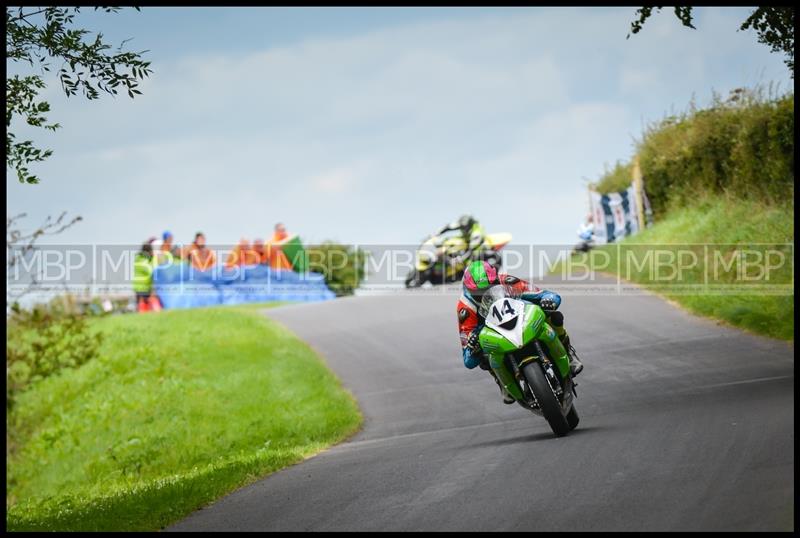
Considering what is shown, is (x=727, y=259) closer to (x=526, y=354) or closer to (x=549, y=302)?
(x=549, y=302)

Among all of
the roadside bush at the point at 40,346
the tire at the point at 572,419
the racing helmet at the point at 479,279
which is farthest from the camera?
the roadside bush at the point at 40,346

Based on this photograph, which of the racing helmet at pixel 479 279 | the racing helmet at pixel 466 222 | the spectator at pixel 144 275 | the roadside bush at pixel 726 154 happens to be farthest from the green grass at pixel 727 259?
the spectator at pixel 144 275

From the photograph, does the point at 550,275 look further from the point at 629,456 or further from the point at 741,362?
the point at 629,456

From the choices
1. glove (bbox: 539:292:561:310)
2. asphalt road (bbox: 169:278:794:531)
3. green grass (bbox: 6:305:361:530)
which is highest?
glove (bbox: 539:292:561:310)

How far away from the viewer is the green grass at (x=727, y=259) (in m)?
18.5

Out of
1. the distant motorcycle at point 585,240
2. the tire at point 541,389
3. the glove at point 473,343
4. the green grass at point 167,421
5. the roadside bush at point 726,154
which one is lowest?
the green grass at point 167,421

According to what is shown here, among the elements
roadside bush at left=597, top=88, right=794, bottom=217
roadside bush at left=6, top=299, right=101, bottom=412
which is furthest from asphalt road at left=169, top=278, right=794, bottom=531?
roadside bush at left=6, top=299, right=101, bottom=412

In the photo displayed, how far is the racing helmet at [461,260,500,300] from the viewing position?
11148 mm

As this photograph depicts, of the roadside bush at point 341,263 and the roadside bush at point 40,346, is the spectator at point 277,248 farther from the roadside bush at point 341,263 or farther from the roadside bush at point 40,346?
the roadside bush at point 341,263

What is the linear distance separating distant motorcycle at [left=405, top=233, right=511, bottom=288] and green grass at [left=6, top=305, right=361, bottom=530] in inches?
204

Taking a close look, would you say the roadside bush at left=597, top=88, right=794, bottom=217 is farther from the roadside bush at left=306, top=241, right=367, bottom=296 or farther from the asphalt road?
the roadside bush at left=306, top=241, right=367, bottom=296

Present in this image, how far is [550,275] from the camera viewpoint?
78.4ft

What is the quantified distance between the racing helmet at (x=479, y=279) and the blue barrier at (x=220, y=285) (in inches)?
834

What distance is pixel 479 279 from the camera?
36.6 feet
